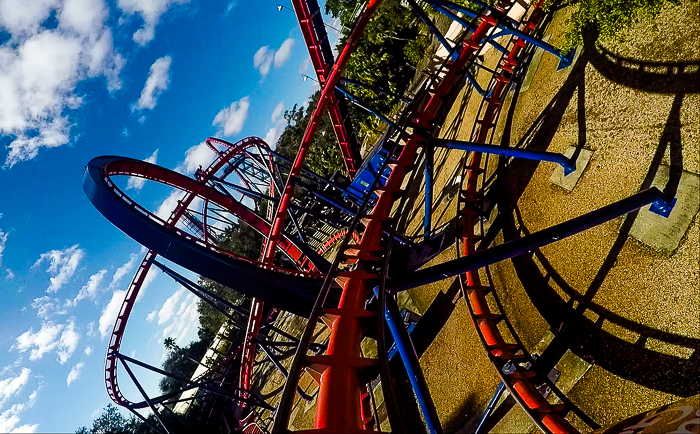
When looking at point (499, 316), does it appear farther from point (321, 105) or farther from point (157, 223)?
point (321, 105)

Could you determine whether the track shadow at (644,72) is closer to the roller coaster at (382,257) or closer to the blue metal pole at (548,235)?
the roller coaster at (382,257)

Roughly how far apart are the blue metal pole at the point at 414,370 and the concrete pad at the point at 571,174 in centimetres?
367

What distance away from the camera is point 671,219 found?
15.8 feet

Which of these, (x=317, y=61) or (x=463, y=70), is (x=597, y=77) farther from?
(x=317, y=61)

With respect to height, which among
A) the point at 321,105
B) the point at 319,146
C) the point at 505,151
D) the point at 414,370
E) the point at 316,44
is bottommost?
the point at 414,370

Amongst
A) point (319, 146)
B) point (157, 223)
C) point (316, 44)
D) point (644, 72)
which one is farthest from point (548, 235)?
point (319, 146)

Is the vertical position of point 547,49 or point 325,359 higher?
point 547,49

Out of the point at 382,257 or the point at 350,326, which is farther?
the point at 382,257

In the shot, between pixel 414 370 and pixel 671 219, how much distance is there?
11.8 ft

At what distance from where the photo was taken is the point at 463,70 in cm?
729

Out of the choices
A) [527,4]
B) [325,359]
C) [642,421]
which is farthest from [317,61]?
[642,421]

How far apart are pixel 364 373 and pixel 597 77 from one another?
6479 mm

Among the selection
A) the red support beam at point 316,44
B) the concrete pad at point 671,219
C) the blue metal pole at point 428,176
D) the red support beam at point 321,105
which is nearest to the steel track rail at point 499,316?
the blue metal pole at point 428,176

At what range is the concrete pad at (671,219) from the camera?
4.68 m
